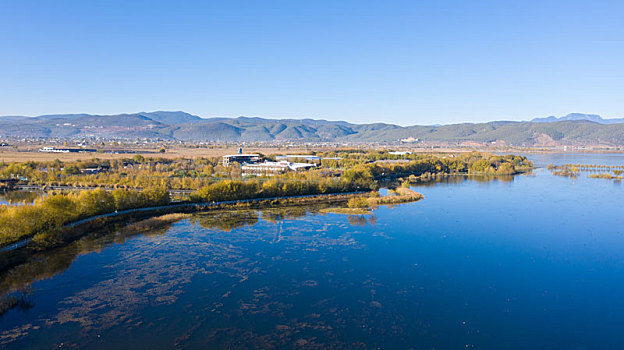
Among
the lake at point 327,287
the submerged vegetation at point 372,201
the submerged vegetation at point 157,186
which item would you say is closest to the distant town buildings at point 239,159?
the submerged vegetation at point 157,186

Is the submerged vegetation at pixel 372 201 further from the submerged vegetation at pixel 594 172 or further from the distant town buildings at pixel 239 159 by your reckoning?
the submerged vegetation at pixel 594 172

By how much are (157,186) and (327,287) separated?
2462 cm

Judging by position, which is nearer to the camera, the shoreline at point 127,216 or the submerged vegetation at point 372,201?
the shoreline at point 127,216

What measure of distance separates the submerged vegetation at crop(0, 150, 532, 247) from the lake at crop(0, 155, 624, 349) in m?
2.24

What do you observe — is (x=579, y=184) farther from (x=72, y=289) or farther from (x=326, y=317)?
(x=72, y=289)

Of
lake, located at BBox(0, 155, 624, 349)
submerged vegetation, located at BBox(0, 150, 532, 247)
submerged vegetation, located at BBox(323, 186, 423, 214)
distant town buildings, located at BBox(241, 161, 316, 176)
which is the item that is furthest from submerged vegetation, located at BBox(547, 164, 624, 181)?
distant town buildings, located at BBox(241, 161, 316, 176)

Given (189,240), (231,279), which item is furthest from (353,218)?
(231,279)

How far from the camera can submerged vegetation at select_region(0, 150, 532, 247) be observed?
65.3 ft

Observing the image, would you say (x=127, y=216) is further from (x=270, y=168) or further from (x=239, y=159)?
(x=239, y=159)

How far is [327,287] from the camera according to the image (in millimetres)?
15344

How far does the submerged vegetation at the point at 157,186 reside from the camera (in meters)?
19.9

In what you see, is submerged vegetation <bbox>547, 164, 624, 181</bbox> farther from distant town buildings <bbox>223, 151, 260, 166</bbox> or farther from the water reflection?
the water reflection

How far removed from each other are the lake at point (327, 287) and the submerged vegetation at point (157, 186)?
2237 millimetres

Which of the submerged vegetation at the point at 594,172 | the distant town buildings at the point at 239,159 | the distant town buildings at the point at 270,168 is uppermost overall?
the distant town buildings at the point at 239,159
